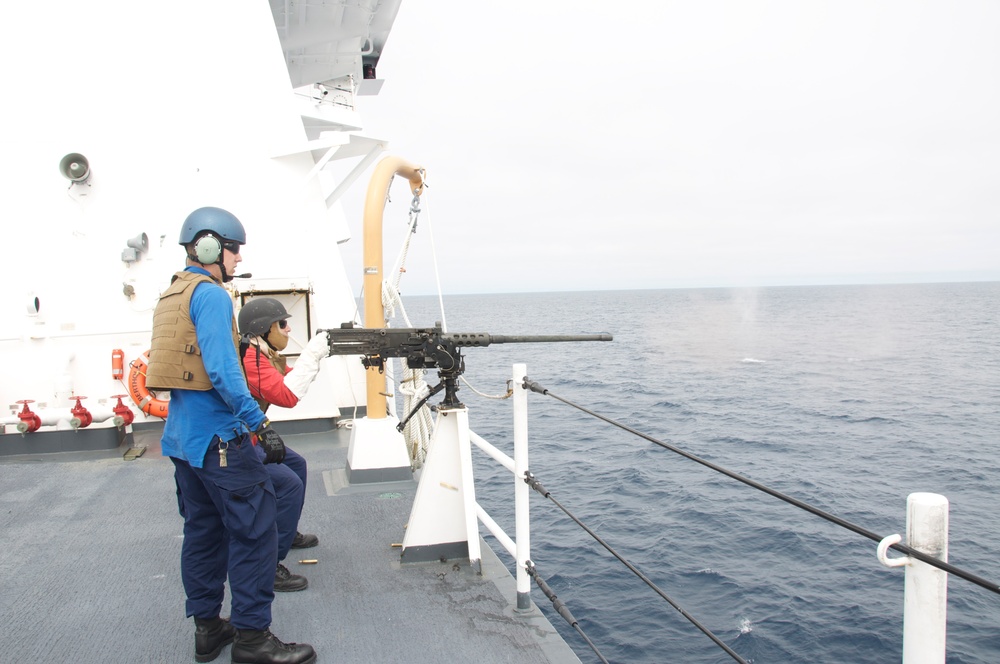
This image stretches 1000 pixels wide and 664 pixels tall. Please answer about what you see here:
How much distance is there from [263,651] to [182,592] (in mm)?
1074

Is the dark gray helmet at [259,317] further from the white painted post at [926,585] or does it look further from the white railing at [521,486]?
the white painted post at [926,585]

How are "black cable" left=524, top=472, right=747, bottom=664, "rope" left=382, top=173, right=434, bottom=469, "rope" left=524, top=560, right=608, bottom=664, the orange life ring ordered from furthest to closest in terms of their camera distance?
1. the orange life ring
2. "rope" left=382, top=173, right=434, bottom=469
3. "rope" left=524, top=560, right=608, bottom=664
4. "black cable" left=524, top=472, right=747, bottom=664

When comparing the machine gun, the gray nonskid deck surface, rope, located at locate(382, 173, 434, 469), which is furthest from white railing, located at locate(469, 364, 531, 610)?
rope, located at locate(382, 173, 434, 469)

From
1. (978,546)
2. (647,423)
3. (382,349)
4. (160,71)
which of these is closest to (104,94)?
(160,71)

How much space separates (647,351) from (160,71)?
3445 centimetres

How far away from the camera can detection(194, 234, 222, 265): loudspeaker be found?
2.85 meters

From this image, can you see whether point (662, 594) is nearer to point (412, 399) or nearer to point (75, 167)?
point (412, 399)

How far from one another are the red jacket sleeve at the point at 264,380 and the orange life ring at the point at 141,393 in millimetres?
3879

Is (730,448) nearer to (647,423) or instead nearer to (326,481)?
(647,423)

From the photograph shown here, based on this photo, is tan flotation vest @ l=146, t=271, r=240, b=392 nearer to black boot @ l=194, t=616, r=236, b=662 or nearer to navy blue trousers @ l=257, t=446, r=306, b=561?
navy blue trousers @ l=257, t=446, r=306, b=561

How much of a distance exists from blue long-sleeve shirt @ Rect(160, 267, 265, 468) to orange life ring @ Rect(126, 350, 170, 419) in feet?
13.7

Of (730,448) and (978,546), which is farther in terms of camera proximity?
(730,448)

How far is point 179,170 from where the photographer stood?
23.0ft

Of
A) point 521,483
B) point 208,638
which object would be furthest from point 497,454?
point 208,638
